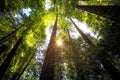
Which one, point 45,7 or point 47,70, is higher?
point 45,7

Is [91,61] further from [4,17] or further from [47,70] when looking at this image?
[4,17]

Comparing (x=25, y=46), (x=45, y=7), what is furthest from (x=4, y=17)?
(x=45, y=7)

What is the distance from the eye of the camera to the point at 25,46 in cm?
1917

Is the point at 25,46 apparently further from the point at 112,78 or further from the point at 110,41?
the point at 110,41

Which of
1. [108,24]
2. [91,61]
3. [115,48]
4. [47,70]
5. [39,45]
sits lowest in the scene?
[39,45]

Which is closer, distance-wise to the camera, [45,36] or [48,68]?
[48,68]

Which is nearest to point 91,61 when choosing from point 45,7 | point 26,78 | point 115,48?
point 115,48

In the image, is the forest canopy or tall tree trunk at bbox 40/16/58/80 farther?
the forest canopy

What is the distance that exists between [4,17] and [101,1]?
1185 centimetres

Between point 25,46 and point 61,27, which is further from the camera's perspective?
point 61,27

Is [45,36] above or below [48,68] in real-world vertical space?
below

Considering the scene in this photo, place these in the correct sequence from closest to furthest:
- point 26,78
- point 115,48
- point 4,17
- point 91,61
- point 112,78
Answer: point 115,48
point 91,61
point 112,78
point 4,17
point 26,78

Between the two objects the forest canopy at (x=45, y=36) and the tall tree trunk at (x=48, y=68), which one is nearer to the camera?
the tall tree trunk at (x=48, y=68)

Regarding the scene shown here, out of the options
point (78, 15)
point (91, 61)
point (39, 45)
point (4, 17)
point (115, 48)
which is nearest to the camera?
point (115, 48)
